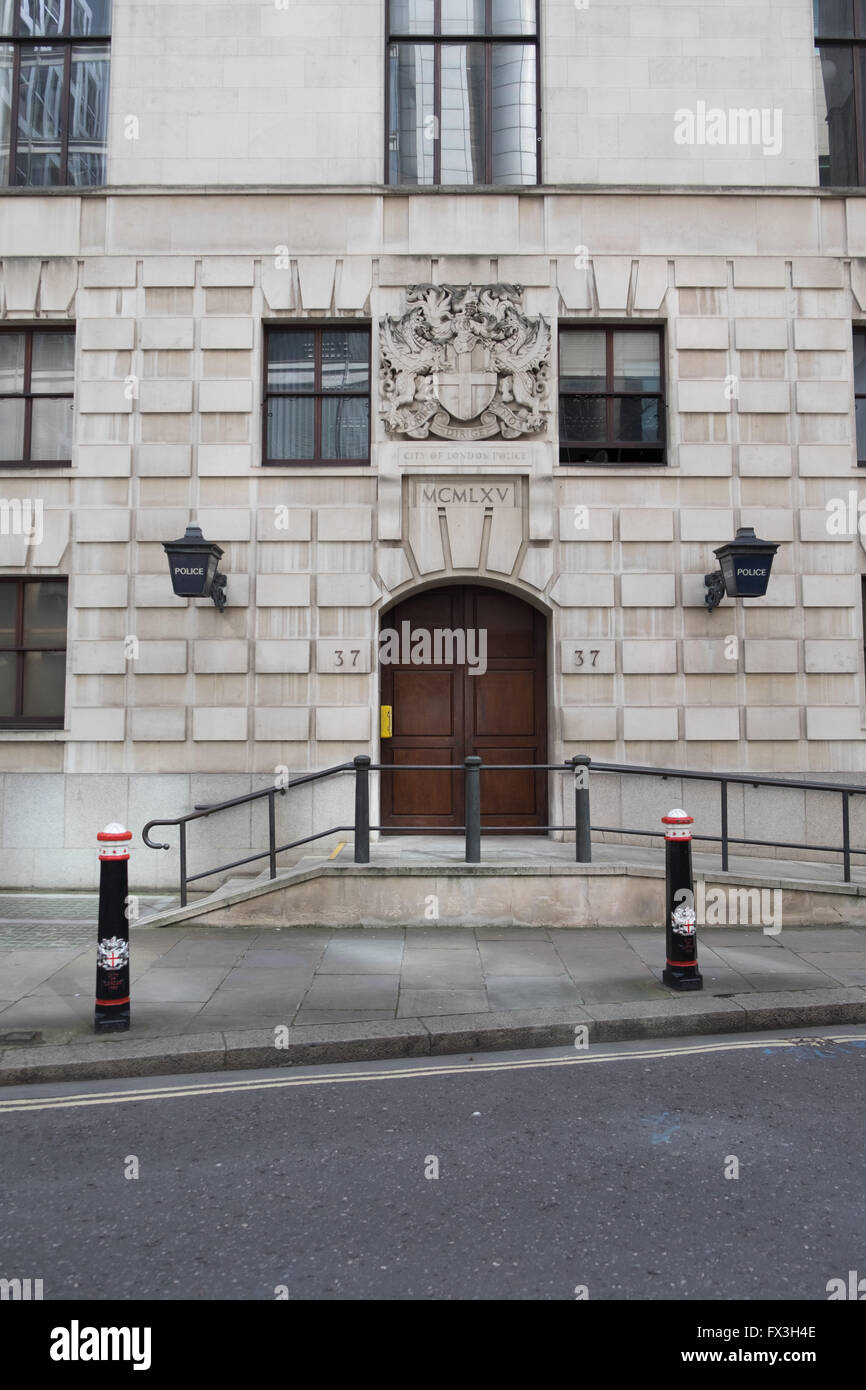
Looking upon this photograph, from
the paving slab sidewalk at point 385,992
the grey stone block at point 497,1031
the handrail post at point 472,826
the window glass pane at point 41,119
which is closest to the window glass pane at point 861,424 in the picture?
the paving slab sidewalk at point 385,992

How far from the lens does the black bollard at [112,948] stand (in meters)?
5.88

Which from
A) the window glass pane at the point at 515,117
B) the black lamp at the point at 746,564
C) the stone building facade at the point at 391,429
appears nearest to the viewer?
the black lamp at the point at 746,564

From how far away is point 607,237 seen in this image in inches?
454

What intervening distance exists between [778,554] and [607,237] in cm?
466

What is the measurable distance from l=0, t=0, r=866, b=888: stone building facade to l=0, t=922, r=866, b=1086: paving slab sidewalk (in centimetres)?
287

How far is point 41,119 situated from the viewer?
12109mm

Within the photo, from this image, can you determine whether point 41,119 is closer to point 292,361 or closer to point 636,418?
point 292,361

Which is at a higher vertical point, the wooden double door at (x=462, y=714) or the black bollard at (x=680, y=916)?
the wooden double door at (x=462, y=714)

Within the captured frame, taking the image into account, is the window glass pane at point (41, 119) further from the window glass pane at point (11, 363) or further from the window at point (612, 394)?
the window at point (612, 394)

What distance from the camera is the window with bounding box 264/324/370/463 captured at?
11.6 metres

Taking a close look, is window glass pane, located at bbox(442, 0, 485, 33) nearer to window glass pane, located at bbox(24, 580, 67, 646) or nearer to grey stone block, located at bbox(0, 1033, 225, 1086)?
window glass pane, located at bbox(24, 580, 67, 646)

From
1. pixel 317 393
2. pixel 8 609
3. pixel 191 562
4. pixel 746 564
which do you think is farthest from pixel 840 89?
pixel 8 609

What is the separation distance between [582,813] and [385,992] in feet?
10.6

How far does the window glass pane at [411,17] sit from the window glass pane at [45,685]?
31.2 ft
